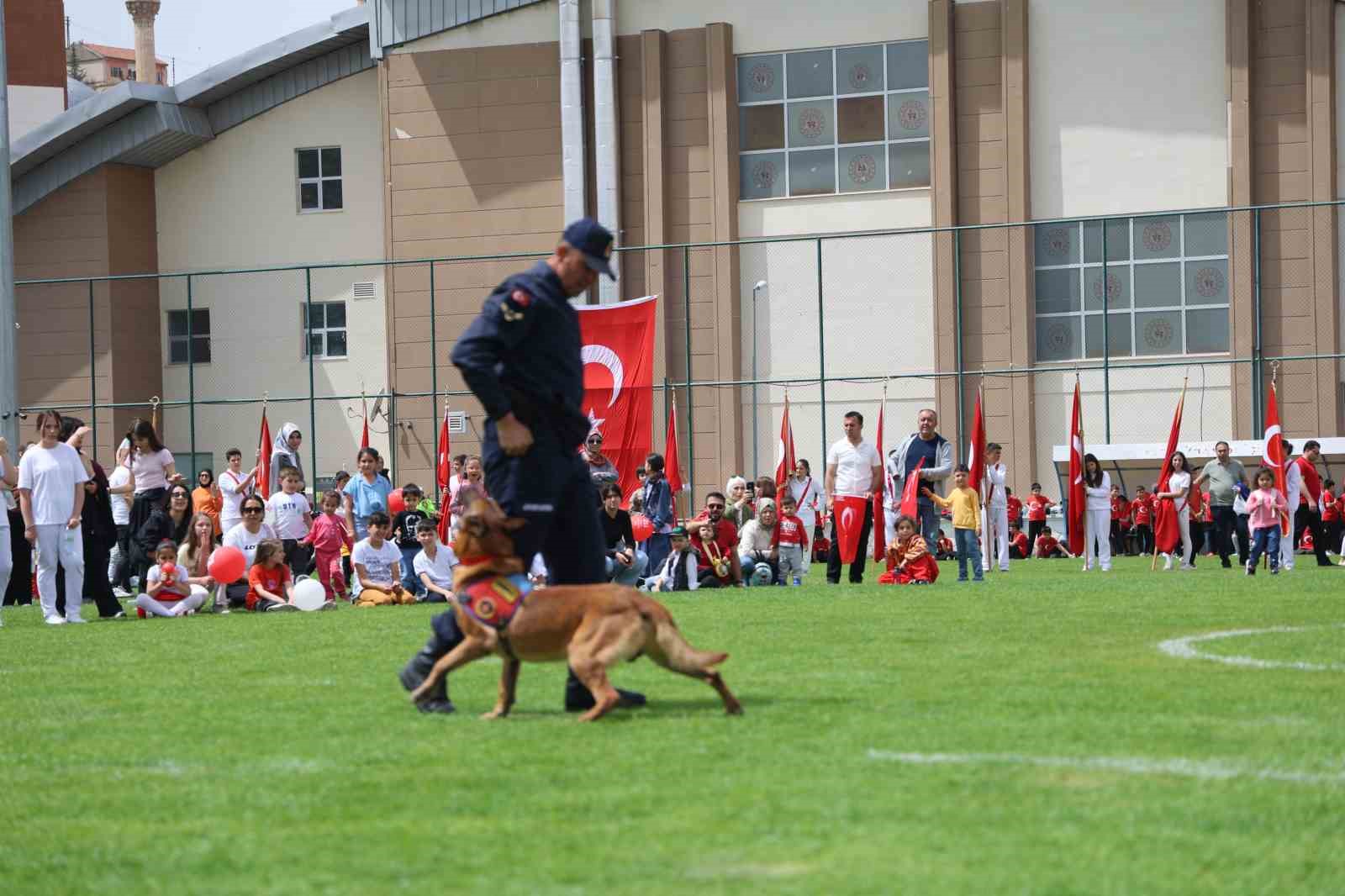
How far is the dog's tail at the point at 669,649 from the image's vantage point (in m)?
7.05

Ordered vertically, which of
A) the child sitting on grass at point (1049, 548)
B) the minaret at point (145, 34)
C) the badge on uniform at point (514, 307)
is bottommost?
the child sitting on grass at point (1049, 548)

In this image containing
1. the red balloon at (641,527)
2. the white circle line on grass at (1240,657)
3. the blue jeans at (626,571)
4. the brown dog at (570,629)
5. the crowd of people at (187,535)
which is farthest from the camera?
the red balloon at (641,527)

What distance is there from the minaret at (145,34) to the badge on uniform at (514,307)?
68.1m

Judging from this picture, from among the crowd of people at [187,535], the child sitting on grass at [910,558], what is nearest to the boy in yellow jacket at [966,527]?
the child sitting on grass at [910,558]

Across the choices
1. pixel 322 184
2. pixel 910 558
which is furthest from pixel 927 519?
pixel 322 184

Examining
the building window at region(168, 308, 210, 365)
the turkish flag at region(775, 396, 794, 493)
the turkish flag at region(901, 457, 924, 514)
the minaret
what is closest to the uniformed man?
the turkish flag at region(901, 457, 924, 514)

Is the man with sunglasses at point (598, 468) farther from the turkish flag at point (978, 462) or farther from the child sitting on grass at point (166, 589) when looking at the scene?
the turkish flag at point (978, 462)

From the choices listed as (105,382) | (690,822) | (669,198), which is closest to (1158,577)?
(690,822)

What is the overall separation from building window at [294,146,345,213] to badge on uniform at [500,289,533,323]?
36.0m

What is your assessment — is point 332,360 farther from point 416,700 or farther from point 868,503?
point 416,700

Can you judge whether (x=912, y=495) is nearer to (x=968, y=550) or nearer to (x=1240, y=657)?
(x=968, y=550)

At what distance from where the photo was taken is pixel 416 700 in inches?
298

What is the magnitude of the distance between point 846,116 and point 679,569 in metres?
19.6

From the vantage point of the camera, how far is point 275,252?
42.2 meters
